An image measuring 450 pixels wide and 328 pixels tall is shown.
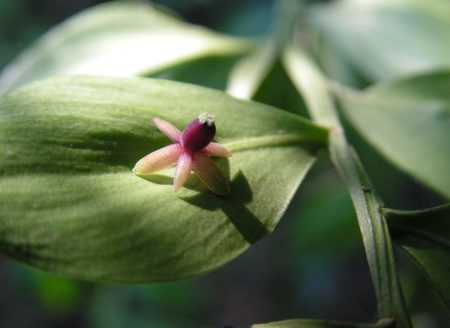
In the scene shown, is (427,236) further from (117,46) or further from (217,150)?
(117,46)

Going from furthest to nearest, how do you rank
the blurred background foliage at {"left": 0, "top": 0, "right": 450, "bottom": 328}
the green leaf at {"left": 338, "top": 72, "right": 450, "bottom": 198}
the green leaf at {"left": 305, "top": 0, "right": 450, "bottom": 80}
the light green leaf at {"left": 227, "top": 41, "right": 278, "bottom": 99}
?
1. the blurred background foliage at {"left": 0, "top": 0, "right": 450, "bottom": 328}
2. the green leaf at {"left": 305, "top": 0, "right": 450, "bottom": 80}
3. the light green leaf at {"left": 227, "top": 41, "right": 278, "bottom": 99}
4. the green leaf at {"left": 338, "top": 72, "right": 450, "bottom": 198}

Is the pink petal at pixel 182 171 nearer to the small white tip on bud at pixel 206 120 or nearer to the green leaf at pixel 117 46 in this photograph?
the small white tip on bud at pixel 206 120

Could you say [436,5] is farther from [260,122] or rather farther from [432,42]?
[260,122]

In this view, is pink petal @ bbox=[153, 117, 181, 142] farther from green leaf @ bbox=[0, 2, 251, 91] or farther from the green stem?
green leaf @ bbox=[0, 2, 251, 91]

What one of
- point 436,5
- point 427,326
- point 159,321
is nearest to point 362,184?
point 436,5

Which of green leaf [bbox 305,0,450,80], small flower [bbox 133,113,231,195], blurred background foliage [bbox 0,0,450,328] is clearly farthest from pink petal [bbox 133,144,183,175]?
blurred background foliage [bbox 0,0,450,328]

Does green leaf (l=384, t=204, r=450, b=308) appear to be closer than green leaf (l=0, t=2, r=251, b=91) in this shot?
Yes
